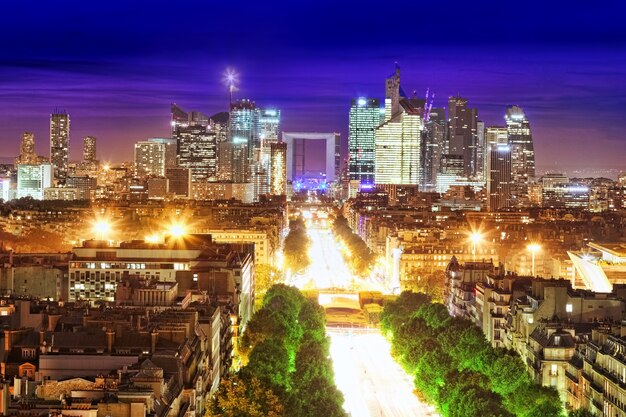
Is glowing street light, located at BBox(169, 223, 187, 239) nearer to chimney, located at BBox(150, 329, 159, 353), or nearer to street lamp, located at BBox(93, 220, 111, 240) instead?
street lamp, located at BBox(93, 220, 111, 240)

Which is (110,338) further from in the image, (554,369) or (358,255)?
(358,255)

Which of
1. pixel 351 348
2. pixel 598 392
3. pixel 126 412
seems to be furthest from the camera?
pixel 351 348

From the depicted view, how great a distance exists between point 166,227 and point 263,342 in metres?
74.9

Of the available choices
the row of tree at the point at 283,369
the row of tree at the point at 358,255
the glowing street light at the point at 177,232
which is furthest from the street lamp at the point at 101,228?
the row of tree at the point at 283,369

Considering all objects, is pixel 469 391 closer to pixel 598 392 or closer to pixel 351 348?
pixel 598 392

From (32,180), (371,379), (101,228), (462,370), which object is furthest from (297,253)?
(32,180)

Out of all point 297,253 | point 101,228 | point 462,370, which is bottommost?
point 462,370

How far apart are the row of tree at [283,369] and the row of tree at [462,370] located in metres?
3.80

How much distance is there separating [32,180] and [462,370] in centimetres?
16008

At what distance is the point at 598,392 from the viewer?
37.2 meters

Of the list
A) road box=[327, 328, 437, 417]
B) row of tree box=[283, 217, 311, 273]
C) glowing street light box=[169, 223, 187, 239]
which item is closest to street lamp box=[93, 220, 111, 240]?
glowing street light box=[169, 223, 187, 239]

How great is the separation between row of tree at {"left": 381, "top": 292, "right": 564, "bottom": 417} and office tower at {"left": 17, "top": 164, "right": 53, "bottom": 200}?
141 m

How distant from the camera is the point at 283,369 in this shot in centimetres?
4603

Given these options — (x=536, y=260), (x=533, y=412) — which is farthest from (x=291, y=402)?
(x=536, y=260)
